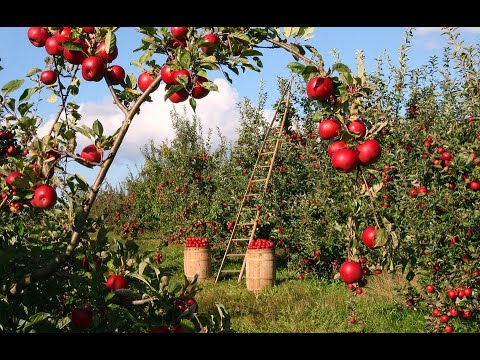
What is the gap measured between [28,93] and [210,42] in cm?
75

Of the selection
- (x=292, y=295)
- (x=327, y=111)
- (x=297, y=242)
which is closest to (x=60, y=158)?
(x=327, y=111)

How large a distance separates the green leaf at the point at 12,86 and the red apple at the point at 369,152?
1.17 metres

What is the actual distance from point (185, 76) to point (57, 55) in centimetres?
67

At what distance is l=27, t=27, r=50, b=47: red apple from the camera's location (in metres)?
1.82

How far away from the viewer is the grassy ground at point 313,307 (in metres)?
5.50

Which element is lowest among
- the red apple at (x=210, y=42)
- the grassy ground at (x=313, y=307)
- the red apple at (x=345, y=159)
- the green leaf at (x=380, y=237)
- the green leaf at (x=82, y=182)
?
the grassy ground at (x=313, y=307)

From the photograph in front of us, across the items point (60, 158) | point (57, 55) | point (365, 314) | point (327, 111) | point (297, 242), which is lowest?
point (365, 314)

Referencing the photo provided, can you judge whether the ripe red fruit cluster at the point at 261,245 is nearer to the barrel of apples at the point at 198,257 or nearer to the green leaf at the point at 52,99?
the barrel of apples at the point at 198,257

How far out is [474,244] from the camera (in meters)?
4.85

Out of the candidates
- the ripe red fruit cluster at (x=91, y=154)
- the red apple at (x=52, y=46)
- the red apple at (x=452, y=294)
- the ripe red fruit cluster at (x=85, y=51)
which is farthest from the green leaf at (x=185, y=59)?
the red apple at (x=452, y=294)

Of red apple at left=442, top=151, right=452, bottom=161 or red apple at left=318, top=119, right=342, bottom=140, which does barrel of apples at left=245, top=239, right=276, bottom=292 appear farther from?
red apple at left=318, top=119, right=342, bottom=140

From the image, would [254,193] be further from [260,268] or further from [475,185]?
[475,185]
